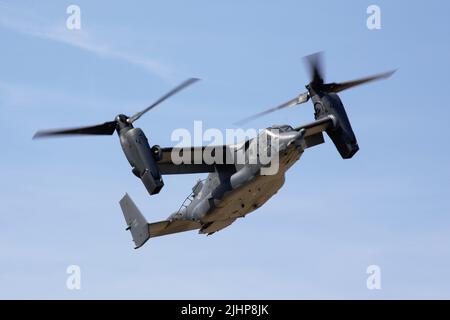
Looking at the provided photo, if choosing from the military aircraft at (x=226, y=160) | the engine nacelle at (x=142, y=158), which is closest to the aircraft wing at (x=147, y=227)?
the military aircraft at (x=226, y=160)

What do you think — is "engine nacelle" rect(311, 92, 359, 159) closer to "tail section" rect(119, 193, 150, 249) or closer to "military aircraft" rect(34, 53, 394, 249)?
"military aircraft" rect(34, 53, 394, 249)

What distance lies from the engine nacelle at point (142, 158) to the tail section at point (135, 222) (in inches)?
188

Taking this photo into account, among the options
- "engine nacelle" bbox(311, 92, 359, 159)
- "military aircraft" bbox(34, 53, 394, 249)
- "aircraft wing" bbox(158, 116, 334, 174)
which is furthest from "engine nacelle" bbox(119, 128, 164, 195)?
"engine nacelle" bbox(311, 92, 359, 159)

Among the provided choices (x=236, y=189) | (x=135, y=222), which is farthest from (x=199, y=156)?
(x=135, y=222)

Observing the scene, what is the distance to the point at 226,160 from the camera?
4625 cm

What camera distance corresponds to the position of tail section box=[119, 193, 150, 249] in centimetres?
4709

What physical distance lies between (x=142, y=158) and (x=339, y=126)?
38.0 feet

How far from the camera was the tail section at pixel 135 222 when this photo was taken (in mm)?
47094

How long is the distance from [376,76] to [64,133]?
1764 centimetres

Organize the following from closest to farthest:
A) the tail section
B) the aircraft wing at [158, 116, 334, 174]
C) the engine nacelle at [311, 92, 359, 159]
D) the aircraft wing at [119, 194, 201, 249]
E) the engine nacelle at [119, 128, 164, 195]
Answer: the engine nacelle at [119, 128, 164, 195]
the aircraft wing at [158, 116, 334, 174]
the aircraft wing at [119, 194, 201, 249]
the tail section
the engine nacelle at [311, 92, 359, 159]

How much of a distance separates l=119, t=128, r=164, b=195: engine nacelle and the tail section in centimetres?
478

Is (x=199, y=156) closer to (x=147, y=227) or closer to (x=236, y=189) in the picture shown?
(x=236, y=189)

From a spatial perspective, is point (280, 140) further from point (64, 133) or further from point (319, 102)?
point (64, 133)

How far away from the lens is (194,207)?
4731cm
